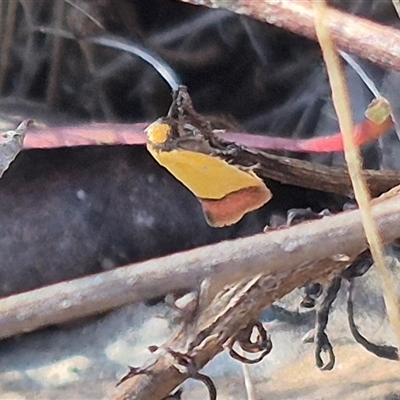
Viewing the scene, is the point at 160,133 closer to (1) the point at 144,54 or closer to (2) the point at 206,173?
(2) the point at 206,173

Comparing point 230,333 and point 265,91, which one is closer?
point 230,333

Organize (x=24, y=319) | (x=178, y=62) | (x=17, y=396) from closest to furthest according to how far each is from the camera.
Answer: (x=24, y=319) < (x=17, y=396) < (x=178, y=62)

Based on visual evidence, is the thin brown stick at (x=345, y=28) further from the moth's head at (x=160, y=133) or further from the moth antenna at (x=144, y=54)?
the moth antenna at (x=144, y=54)

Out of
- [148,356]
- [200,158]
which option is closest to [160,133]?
[200,158]

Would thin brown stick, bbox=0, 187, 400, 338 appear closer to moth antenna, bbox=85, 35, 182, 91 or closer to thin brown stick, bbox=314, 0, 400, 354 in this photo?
thin brown stick, bbox=314, 0, 400, 354

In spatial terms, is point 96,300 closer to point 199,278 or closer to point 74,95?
point 199,278

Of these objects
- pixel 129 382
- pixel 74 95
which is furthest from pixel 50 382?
pixel 74 95

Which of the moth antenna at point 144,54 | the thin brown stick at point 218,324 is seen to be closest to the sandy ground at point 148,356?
the thin brown stick at point 218,324
